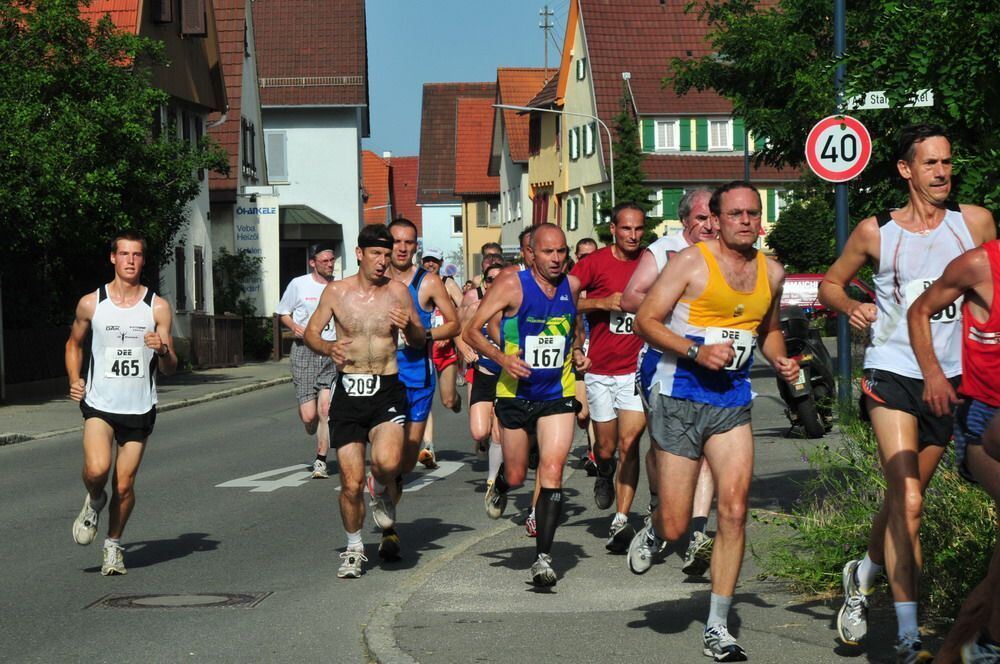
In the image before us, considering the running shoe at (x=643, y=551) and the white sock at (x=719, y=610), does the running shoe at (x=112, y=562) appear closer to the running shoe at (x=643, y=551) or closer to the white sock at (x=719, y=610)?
the running shoe at (x=643, y=551)

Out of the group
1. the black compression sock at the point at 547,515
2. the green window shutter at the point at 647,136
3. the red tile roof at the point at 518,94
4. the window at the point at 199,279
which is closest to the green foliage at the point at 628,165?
the green window shutter at the point at 647,136

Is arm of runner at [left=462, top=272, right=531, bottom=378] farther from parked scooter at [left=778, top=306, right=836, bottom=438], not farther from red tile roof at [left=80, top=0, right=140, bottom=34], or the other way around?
red tile roof at [left=80, top=0, right=140, bottom=34]

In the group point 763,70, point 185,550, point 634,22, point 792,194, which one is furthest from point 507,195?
point 185,550

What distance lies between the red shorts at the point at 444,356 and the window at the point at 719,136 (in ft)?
172

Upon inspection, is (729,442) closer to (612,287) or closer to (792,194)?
(612,287)

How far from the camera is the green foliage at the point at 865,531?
23.2 ft

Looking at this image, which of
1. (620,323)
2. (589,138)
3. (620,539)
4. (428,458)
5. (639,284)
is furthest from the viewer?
(589,138)

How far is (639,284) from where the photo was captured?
915 centimetres

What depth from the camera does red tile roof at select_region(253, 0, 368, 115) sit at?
62.7m

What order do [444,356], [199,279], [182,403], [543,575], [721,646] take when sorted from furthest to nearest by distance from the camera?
[199,279] → [182,403] → [444,356] → [543,575] → [721,646]

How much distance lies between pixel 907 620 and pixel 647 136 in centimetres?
6167

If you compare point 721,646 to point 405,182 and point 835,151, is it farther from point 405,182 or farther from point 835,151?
point 405,182

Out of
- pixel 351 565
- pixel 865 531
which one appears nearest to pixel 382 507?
pixel 351 565


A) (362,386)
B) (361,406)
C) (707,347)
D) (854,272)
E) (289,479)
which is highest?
(854,272)
